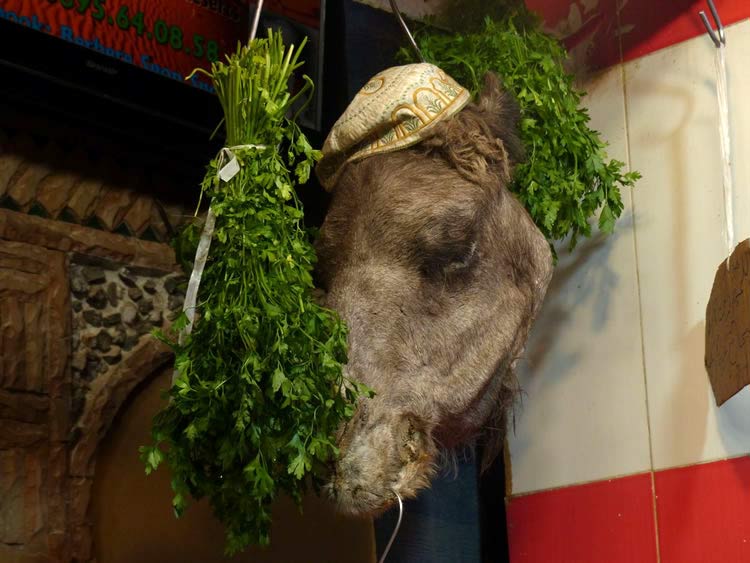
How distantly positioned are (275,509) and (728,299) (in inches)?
38.9

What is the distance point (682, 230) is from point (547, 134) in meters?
0.31

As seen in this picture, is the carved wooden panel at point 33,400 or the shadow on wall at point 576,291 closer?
the carved wooden panel at point 33,400

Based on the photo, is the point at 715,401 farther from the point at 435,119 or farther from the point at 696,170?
the point at 435,119

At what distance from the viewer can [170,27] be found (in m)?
2.36

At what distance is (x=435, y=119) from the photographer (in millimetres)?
1973

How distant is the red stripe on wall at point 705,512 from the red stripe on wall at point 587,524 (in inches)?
1.3

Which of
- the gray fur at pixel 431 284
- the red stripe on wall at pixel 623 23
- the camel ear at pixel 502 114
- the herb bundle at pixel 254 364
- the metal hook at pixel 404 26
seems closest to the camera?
the herb bundle at pixel 254 364

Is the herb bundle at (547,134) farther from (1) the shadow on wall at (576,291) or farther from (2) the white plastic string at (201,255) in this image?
(2) the white plastic string at (201,255)

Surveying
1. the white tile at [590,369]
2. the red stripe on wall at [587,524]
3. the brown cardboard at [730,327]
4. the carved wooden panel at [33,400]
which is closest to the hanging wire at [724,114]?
the brown cardboard at [730,327]

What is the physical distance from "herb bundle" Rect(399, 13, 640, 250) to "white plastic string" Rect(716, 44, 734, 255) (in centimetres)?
17

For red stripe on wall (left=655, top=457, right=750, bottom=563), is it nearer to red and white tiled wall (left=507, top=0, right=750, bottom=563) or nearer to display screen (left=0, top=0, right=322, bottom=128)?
red and white tiled wall (left=507, top=0, right=750, bottom=563)

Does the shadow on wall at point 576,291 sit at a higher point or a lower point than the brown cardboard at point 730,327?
higher

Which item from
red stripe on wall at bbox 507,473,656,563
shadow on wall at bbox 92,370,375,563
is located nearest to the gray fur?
red stripe on wall at bbox 507,473,656,563

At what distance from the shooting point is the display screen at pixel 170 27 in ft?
7.20
